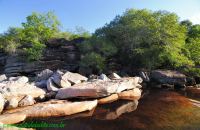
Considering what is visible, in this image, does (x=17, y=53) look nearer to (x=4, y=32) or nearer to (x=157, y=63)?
(x=4, y=32)

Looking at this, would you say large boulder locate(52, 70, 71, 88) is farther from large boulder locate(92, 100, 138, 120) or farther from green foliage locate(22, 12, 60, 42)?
green foliage locate(22, 12, 60, 42)

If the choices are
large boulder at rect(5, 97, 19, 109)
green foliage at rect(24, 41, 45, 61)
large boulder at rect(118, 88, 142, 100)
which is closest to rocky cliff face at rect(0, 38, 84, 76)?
green foliage at rect(24, 41, 45, 61)

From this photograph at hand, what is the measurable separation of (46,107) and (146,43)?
23.4m

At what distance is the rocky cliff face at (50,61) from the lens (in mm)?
40188

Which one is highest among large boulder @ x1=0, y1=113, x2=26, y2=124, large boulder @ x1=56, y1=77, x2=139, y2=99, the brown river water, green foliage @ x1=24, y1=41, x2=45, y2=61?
green foliage @ x1=24, y1=41, x2=45, y2=61

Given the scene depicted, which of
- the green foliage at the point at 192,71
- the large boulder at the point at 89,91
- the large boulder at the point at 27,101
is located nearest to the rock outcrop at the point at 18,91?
the large boulder at the point at 27,101

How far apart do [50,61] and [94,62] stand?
10.8 m

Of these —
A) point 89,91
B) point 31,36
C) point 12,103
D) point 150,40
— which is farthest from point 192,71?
point 31,36

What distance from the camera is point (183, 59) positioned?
32938 millimetres

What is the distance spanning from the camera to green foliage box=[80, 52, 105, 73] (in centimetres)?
3409

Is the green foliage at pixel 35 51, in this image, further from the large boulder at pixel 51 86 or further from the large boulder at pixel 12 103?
the large boulder at pixel 12 103

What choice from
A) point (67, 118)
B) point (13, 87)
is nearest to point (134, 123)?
point (67, 118)

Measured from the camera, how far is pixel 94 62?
34.1 m

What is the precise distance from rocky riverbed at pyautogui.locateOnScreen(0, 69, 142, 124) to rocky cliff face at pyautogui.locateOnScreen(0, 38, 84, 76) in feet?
56.2
